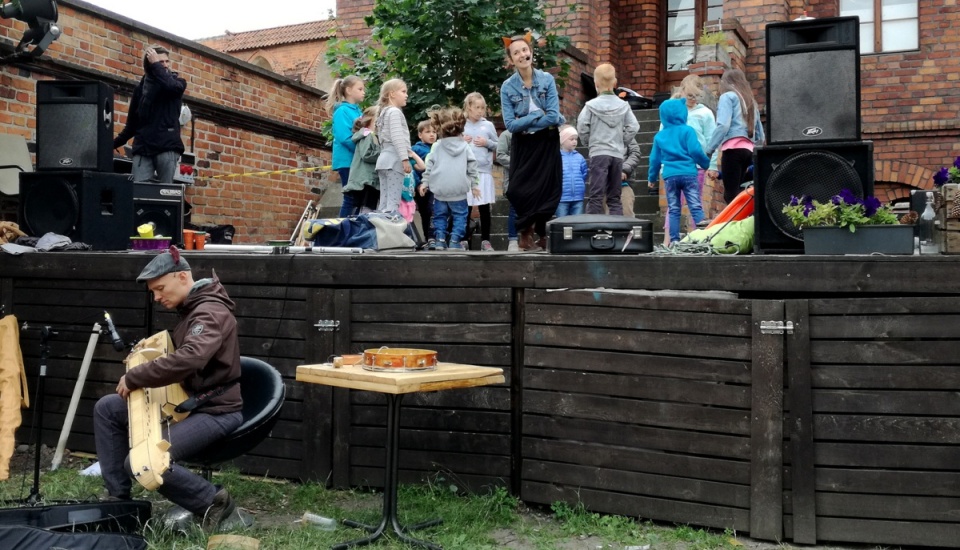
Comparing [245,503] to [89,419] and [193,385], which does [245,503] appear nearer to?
[193,385]

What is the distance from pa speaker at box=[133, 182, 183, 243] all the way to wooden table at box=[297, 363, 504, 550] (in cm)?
382

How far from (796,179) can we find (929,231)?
31.6 inches

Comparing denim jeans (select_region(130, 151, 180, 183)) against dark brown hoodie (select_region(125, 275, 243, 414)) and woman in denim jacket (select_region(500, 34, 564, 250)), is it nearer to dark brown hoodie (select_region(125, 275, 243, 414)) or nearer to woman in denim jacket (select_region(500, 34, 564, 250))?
woman in denim jacket (select_region(500, 34, 564, 250))

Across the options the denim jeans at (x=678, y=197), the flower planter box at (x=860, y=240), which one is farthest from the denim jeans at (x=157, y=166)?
the flower planter box at (x=860, y=240)

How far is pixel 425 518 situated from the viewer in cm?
551

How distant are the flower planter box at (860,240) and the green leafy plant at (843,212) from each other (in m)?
0.03

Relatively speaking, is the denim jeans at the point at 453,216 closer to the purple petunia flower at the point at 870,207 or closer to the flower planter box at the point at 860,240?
the flower planter box at the point at 860,240

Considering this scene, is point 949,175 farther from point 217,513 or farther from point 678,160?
point 217,513

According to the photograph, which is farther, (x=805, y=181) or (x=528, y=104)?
(x=528, y=104)

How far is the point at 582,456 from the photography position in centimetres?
560

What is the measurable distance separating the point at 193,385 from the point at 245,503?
1.16 m

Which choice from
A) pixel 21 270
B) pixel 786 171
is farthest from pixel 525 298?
pixel 21 270

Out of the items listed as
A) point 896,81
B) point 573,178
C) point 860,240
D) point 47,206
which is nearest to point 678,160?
point 573,178

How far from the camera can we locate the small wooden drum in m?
4.77
